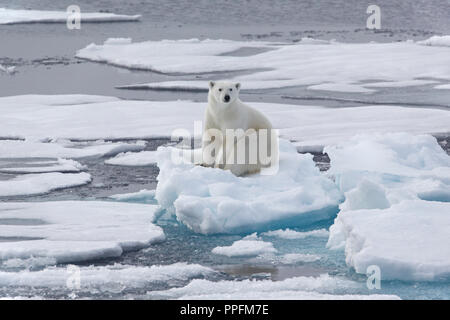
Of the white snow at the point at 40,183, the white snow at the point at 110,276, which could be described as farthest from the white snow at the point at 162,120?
the white snow at the point at 110,276

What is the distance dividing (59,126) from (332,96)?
4.22m

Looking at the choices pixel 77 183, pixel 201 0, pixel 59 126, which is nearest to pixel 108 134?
pixel 59 126

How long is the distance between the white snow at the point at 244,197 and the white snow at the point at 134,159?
1.43 m

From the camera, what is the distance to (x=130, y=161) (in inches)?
323

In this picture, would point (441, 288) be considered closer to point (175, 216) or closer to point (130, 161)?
point (175, 216)

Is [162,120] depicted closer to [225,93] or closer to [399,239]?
[225,93]

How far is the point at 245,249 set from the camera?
5398 mm

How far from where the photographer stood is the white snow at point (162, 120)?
9.73 metres

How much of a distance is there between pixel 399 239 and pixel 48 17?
68.2ft

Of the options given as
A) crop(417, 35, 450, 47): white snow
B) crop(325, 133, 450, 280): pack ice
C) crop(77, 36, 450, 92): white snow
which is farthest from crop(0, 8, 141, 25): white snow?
crop(325, 133, 450, 280): pack ice

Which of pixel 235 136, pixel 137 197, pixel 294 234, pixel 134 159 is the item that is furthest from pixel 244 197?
pixel 134 159

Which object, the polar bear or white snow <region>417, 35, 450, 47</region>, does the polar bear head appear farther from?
white snow <region>417, 35, 450, 47</region>

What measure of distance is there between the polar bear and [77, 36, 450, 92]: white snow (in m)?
6.84

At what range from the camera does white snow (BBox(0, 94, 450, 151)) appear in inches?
383
